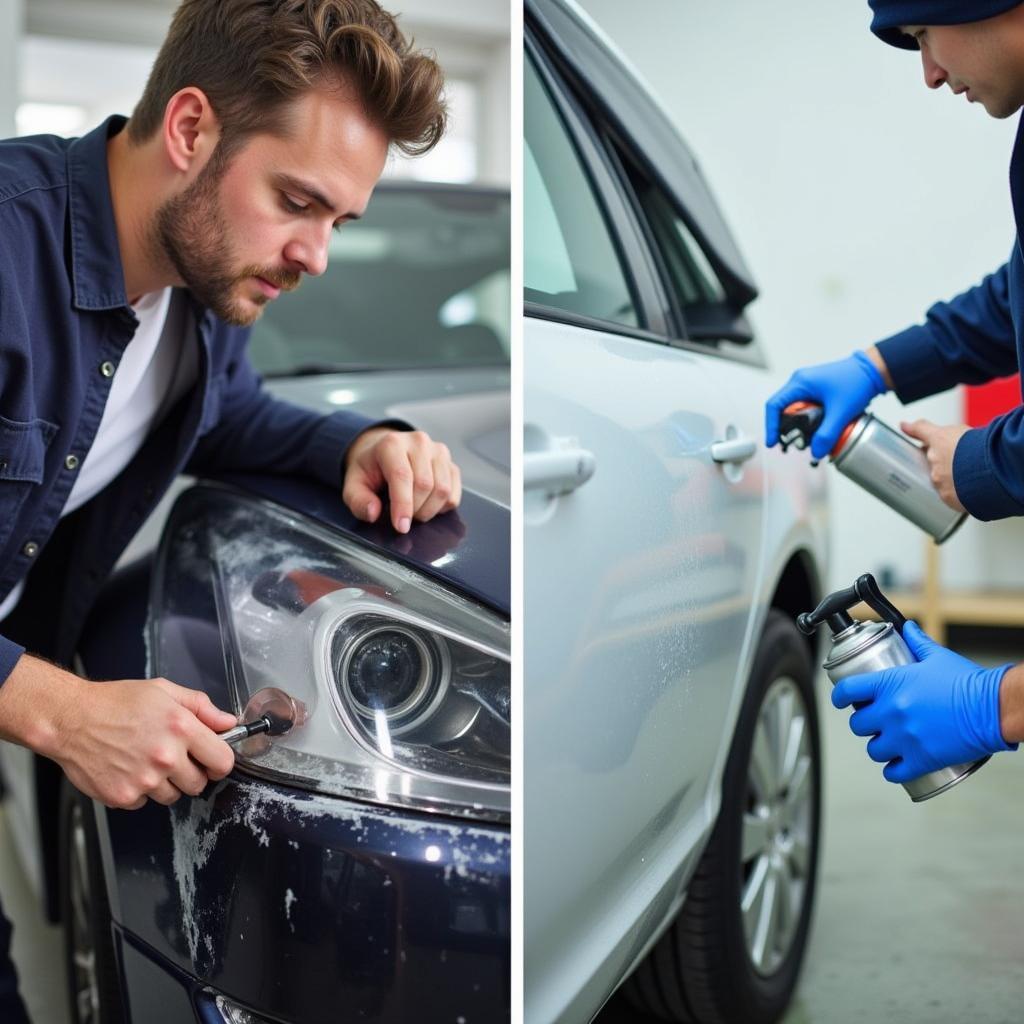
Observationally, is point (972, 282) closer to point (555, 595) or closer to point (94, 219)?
point (555, 595)

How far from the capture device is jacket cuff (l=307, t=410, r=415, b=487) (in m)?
1.24

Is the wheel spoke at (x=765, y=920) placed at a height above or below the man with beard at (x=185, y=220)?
below

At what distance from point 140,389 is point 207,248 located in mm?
229

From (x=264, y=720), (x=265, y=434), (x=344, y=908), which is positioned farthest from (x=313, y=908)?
(x=265, y=434)

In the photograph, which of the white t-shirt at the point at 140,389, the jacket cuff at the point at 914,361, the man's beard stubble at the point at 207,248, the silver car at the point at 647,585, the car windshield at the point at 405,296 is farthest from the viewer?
the car windshield at the point at 405,296

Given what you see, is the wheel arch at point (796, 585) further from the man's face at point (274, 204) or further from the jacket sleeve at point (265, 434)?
the man's face at point (274, 204)

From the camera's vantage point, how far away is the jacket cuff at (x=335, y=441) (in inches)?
48.8

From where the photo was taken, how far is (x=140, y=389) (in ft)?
4.13

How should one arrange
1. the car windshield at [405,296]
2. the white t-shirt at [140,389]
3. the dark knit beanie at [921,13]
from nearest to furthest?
1. the dark knit beanie at [921,13]
2. the white t-shirt at [140,389]
3. the car windshield at [405,296]

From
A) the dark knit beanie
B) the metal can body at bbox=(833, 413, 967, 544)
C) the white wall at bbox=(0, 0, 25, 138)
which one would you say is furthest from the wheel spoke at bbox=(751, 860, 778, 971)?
the white wall at bbox=(0, 0, 25, 138)

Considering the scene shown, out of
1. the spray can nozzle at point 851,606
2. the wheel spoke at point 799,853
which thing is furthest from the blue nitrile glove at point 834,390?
the wheel spoke at point 799,853

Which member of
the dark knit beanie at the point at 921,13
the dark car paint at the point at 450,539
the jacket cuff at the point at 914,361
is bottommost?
the dark car paint at the point at 450,539

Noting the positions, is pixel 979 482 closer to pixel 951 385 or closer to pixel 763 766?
pixel 951 385

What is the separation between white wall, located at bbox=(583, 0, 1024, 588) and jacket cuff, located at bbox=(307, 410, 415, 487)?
0.48m
